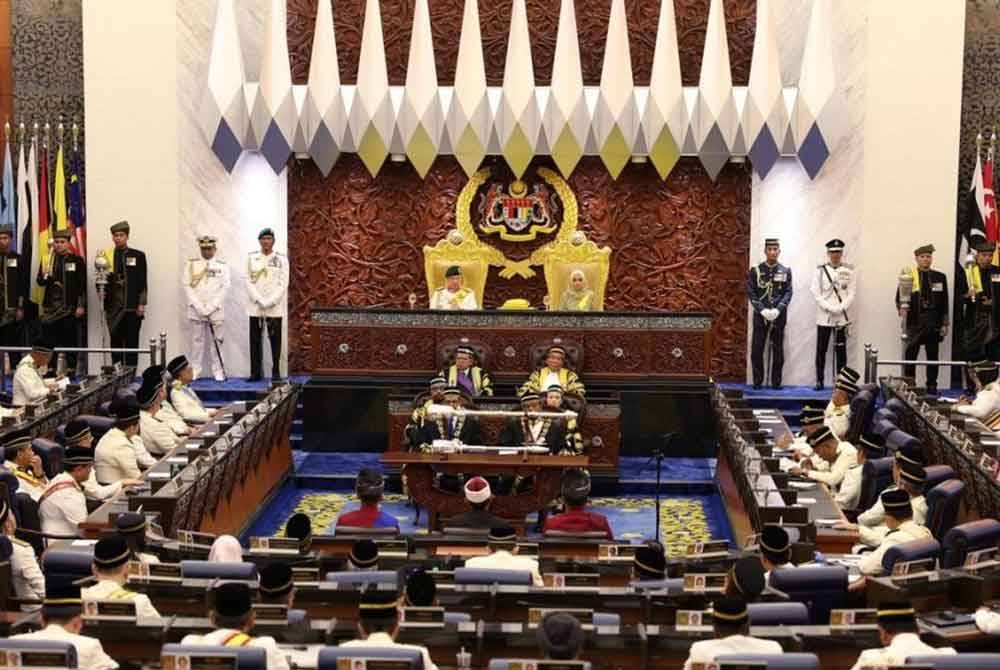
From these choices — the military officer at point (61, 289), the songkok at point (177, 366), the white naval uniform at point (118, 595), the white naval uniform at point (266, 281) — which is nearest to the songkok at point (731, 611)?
the white naval uniform at point (118, 595)

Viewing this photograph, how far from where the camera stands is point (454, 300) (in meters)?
18.1

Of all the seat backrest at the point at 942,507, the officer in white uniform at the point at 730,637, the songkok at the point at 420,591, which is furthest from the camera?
the seat backrest at the point at 942,507

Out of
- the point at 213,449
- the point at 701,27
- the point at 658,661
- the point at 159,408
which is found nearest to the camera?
the point at 658,661

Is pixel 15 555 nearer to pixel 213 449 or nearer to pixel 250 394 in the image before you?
pixel 213 449

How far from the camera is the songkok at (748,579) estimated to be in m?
8.10

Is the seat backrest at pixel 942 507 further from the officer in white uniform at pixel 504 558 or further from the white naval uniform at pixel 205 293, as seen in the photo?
the white naval uniform at pixel 205 293

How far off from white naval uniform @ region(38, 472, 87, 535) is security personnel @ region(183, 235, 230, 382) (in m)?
8.26

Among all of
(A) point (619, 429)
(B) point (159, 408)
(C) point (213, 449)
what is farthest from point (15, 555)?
(A) point (619, 429)

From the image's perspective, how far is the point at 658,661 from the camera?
24.9ft

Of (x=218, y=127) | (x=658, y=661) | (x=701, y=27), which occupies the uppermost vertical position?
(x=701, y=27)

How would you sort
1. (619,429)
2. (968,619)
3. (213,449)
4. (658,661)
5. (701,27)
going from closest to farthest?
1. (658,661)
2. (968,619)
3. (213,449)
4. (619,429)
5. (701,27)

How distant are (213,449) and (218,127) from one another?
7.84 meters

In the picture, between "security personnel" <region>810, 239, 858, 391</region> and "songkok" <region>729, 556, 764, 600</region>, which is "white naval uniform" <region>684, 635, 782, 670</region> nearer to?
"songkok" <region>729, 556, 764, 600</region>

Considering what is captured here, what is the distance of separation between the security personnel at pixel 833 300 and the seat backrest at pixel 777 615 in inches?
453
